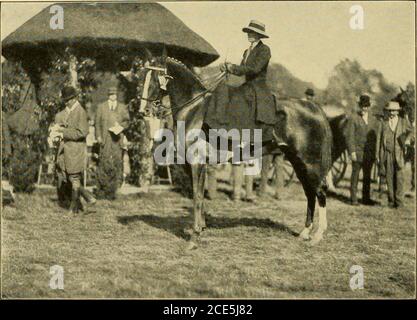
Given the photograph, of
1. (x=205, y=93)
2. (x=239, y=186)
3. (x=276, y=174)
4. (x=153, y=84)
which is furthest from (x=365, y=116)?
(x=153, y=84)

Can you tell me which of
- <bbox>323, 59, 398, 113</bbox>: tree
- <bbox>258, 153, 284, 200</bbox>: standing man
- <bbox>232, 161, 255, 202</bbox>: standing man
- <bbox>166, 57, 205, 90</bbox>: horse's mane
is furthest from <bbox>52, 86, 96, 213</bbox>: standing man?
<bbox>323, 59, 398, 113</bbox>: tree

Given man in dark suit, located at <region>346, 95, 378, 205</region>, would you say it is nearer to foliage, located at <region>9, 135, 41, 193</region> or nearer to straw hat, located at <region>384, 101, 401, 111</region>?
straw hat, located at <region>384, 101, 401, 111</region>

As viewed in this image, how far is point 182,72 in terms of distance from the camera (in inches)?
308

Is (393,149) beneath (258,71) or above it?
beneath

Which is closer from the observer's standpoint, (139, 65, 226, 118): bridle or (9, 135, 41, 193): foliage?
(139, 65, 226, 118): bridle

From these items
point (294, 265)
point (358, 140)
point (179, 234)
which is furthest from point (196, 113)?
point (358, 140)

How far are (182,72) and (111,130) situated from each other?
3.74m

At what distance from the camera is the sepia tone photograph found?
673 cm

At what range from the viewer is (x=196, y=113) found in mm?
7891

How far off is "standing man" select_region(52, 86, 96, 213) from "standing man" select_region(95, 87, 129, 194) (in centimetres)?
138

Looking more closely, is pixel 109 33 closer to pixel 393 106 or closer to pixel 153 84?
pixel 153 84

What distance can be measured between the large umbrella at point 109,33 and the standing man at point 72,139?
196 cm
